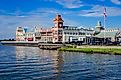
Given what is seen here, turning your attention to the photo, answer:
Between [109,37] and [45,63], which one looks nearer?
[45,63]

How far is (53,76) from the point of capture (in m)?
40.2

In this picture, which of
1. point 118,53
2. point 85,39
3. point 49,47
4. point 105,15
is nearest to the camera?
point 118,53

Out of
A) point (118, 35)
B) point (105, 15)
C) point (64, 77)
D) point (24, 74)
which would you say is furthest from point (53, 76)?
point (118, 35)

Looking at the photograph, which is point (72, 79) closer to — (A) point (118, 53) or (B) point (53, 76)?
(B) point (53, 76)

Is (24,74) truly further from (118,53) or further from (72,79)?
(118,53)

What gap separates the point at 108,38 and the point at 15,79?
146279 millimetres

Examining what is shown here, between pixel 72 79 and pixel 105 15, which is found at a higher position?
pixel 105 15

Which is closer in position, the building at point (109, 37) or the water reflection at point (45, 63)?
the water reflection at point (45, 63)

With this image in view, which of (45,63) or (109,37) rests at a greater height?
(109,37)

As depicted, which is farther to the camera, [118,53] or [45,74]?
[118,53]

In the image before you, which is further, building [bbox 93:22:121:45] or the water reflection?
building [bbox 93:22:121:45]

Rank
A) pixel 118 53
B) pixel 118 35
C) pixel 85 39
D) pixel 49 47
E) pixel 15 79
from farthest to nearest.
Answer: pixel 85 39, pixel 118 35, pixel 49 47, pixel 118 53, pixel 15 79

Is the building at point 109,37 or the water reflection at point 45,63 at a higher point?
the building at point 109,37

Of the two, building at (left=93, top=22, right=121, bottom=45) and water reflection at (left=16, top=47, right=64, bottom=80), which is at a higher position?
building at (left=93, top=22, right=121, bottom=45)
